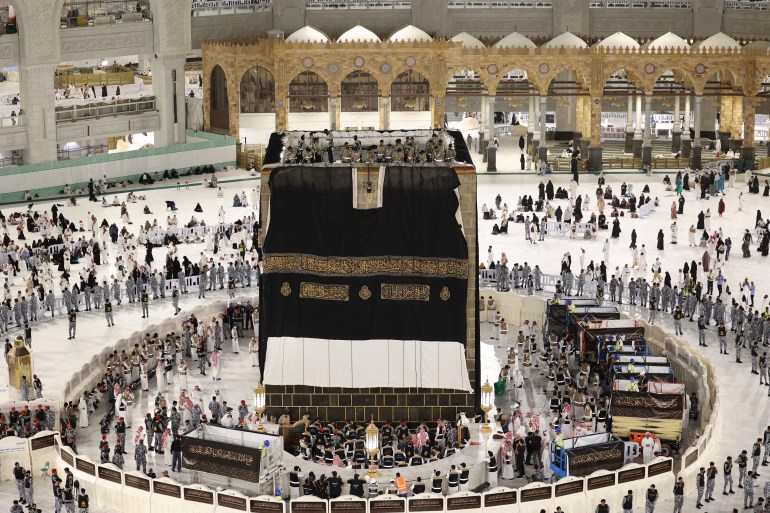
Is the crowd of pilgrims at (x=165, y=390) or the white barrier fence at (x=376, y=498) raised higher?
the crowd of pilgrims at (x=165, y=390)

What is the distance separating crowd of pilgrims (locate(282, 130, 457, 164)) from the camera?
34.9 metres

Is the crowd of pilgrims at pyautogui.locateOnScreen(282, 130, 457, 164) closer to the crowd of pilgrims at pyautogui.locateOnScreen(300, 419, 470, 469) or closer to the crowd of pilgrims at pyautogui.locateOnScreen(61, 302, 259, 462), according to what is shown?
the crowd of pilgrims at pyautogui.locateOnScreen(61, 302, 259, 462)

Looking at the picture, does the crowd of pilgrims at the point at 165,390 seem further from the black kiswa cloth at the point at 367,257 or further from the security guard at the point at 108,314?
the black kiswa cloth at the point at 367,257

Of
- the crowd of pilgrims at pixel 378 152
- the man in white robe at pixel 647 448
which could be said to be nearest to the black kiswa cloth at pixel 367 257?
the crowd of pilgrims at pixel 378 152

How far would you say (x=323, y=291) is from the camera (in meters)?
34.2

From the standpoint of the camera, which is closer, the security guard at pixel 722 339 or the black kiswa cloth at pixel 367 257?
the black kiswa cloth at pixel 367 257

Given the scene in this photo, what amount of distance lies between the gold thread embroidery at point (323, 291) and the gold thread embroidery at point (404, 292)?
3.06ft

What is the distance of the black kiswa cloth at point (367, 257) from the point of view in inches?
1336

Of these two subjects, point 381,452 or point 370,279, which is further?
point 370,279

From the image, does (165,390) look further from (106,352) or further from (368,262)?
(368,262)

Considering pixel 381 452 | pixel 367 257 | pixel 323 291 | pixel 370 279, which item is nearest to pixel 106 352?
pixel 323 291

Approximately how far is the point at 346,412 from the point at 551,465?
19.1ft

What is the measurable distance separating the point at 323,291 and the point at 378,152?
3.86 m

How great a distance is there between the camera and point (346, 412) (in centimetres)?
3472
